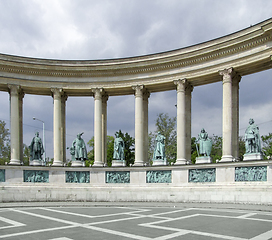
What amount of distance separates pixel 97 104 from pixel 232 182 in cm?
2155

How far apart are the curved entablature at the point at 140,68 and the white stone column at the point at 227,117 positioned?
1.32 metres

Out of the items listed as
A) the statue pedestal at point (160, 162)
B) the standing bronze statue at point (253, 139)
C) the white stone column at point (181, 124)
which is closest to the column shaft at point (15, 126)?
the statue pedestal at point (160, 162)

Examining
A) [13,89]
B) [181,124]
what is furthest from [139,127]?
[13,89]

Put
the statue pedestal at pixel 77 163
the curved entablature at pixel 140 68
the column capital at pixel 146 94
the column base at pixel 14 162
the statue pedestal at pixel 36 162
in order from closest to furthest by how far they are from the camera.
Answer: the curved entablature at pixel 140 68 → the column base at pixel 14 162 → the statue pedestal at pixel 36 162 → the statue pedestal at pixel 77 163 → the column capital at pixel 146 94

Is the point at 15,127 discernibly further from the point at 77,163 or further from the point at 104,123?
the point at 104,123

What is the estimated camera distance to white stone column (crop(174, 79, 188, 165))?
4172 centimetres

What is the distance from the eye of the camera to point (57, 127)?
46.1 meters

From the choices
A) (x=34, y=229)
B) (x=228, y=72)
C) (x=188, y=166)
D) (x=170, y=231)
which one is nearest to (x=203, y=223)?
(x=170, y=231)

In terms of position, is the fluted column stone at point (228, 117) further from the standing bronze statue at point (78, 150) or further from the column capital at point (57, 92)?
the column capital at point (57, 92)

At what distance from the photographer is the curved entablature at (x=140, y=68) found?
38.5 m

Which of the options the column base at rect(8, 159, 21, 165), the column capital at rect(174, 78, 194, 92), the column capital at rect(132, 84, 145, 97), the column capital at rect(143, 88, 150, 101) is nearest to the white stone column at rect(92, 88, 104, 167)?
the column capital at rect(132, 84, 145, 97)

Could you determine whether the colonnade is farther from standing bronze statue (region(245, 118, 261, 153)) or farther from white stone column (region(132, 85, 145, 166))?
standing bronze statue (region(245, 118, 261, 153))

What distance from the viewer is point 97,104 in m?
46.4

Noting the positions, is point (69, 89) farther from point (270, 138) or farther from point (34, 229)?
point (270, 138)
